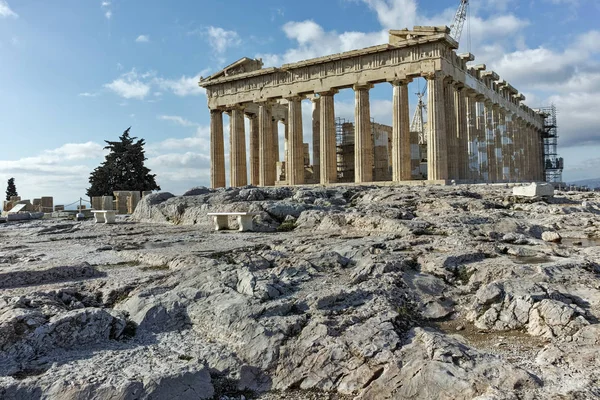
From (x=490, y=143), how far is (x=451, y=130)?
26.0 feet

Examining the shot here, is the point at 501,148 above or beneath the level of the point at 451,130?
beneath

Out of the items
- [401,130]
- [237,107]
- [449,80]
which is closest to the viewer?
[401,130]

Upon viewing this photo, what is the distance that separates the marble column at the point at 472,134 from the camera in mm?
30219

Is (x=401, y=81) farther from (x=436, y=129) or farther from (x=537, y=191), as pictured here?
(x=537, y=191)

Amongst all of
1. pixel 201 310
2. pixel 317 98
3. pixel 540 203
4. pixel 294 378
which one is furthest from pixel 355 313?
pixel 317 98

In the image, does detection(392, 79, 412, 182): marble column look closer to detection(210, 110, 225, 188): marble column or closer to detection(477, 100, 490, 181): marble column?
detection(477, 100, 490, 181): marble column

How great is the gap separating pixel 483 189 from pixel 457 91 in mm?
11353

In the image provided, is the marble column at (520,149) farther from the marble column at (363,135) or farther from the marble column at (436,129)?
the marble column at (363,135)

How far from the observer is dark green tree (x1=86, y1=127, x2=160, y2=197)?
45.9 metres

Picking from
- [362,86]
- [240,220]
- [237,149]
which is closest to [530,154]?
[362,86]

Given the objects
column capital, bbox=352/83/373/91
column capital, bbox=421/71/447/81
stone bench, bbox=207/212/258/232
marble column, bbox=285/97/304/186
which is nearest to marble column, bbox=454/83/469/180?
Answer: column capital, bbox=421/71/447/81

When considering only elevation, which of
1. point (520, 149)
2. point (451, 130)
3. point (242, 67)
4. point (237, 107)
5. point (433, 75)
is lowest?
point (520, 149)

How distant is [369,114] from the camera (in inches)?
1113

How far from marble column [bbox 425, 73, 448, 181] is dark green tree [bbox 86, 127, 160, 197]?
3080 centimetres
